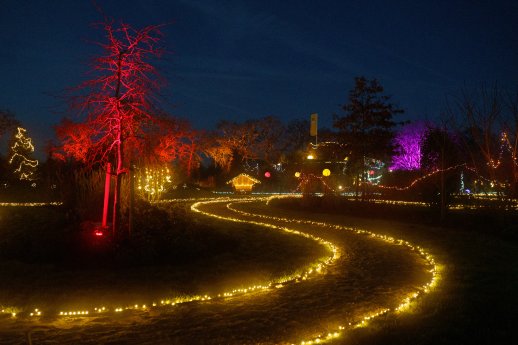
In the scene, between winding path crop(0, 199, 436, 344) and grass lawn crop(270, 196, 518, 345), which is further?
winding path crop(0, 199, 436, 344)

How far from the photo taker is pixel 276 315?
5625 millimetres

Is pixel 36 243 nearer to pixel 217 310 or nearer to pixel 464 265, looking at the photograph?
pixel 217 310

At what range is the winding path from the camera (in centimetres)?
486

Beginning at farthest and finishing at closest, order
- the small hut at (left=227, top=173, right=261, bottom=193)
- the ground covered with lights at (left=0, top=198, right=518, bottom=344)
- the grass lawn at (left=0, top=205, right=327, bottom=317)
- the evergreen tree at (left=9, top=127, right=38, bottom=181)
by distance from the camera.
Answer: the evergreen tree at (left=9, top=127, right=38, bottom=181) < the small hut at (left=227, top=173, right=261, bottom=193) < the grass lawn at (left=0, top=205, right=327, bottom=317) < the ground covered with lights at (left=0, top=198, right=518, bottom=344)

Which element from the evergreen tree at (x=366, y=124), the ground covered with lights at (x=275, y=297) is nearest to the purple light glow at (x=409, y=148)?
the evergreen tree at (x=366, y=124)

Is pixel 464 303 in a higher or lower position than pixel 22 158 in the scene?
lower

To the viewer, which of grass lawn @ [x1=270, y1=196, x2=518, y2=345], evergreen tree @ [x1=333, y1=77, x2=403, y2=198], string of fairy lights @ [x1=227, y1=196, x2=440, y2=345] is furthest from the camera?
evergreen tree @ [x1=333, y1=77, x2=403, y2=198]

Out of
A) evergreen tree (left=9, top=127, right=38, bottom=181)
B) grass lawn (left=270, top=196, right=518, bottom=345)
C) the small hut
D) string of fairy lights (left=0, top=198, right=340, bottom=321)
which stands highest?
evergreen tree (left=9, top=127, right=38, bottom=181)

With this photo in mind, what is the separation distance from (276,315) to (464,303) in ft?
7.60

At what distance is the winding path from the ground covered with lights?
0.01 m

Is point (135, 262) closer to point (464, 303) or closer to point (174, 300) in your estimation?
point (174, 300)

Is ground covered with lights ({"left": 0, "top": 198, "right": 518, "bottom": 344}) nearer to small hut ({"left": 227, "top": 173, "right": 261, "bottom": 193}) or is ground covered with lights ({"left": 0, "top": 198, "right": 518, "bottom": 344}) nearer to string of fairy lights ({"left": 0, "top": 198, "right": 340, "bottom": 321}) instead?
string of fairy lights ({"left": 0, "top": 198, "right": 340, "bottom": 321})

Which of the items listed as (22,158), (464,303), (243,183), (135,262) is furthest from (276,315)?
(22,158)

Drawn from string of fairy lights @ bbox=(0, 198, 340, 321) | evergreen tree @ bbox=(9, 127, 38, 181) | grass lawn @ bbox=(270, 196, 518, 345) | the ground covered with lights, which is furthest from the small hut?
string of fairy lights @ bbox=(0, 198, 340, 321)
